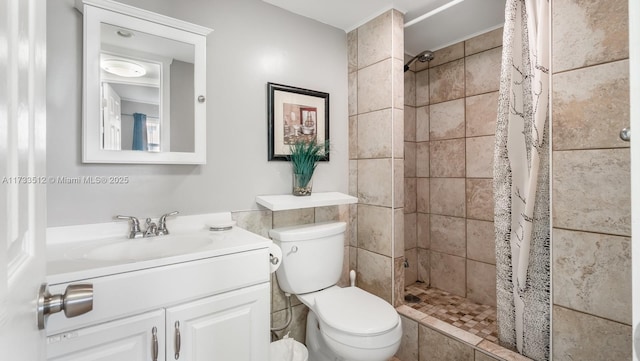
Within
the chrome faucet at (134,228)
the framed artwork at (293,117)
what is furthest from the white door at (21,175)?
the framed artwork at (293,117)

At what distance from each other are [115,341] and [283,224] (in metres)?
0.99

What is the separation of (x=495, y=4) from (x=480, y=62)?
0.44 m

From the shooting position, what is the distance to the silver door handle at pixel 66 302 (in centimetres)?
49

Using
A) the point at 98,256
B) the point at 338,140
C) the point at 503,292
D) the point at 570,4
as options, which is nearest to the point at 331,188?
the point at 338,140

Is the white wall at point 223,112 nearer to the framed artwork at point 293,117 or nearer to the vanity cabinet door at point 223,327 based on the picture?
the framed artwork at point 293,117

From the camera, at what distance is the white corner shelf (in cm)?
160

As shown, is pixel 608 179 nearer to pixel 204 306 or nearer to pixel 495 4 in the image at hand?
pixel 495 4

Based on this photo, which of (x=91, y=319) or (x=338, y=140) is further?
(x=338, y=140)

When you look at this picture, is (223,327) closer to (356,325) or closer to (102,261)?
(102,261)

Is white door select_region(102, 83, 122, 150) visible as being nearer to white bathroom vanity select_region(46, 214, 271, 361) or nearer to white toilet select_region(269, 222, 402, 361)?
white bathroom vanity select_region(46, 214, 271, 361)

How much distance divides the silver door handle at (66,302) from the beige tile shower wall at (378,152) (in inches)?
62.4

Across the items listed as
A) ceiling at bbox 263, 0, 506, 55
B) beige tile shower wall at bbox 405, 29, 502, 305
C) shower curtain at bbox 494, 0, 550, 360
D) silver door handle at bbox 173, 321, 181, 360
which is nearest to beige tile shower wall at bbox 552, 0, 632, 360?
shower curtain at bbox 494, 0, 550, 360

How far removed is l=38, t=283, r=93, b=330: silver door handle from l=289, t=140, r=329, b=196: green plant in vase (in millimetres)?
1313

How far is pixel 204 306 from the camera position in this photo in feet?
3.59
